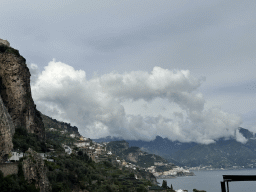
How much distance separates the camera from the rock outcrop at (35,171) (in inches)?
1622

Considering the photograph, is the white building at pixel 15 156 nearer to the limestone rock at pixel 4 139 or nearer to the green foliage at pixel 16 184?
the limestone rock at pixel 4 139

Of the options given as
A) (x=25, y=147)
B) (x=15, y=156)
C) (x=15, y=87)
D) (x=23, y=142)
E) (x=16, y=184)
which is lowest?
(x=16, y=184)

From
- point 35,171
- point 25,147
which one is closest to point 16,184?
point 35,171

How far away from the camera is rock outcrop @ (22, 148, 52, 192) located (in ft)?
135

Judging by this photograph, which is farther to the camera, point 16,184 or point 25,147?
point 25,147

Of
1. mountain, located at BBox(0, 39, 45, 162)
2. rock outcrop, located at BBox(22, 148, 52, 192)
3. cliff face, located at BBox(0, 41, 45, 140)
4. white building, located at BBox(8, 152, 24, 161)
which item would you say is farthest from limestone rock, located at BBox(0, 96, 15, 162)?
cliff face, located at BBox(0, 41, 45, 140)

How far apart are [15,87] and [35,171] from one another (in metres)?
33.3

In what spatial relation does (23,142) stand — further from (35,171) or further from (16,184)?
(16,184)

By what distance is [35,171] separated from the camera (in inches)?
1666

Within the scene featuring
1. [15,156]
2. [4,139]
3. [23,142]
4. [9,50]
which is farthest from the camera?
[9,50]

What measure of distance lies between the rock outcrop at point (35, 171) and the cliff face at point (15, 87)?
25.5 meters

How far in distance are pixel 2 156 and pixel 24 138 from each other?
16.8 m

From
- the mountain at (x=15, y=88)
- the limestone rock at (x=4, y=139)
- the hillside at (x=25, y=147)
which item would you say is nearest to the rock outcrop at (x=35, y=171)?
the hillside at (x=25, y=147)

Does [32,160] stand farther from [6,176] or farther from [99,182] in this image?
[99,182]
